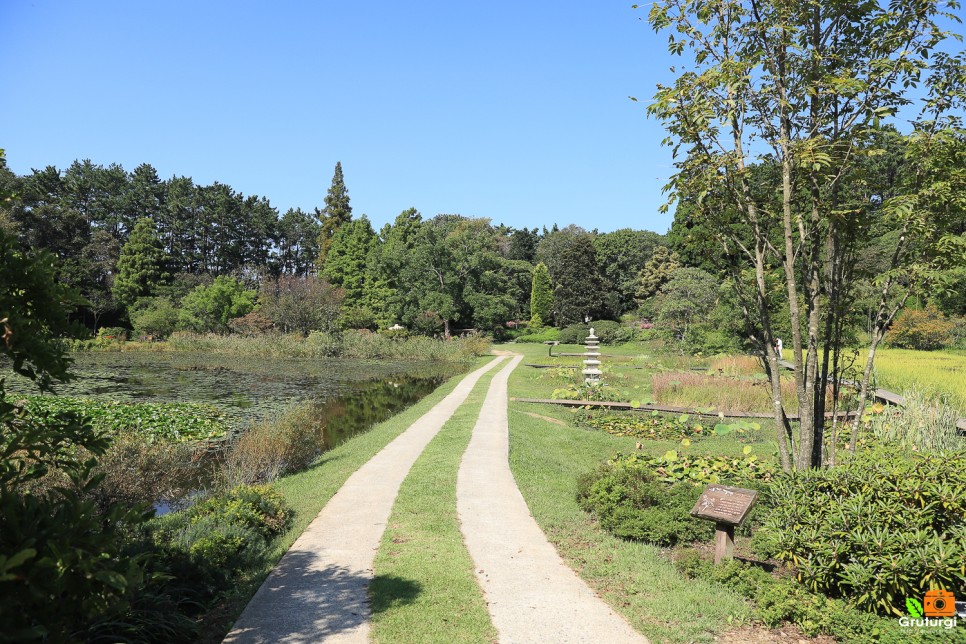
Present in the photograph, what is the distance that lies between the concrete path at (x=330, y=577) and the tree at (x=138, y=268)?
45994 millimetres

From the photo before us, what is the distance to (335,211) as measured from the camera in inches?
2569

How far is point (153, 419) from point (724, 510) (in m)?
13.2

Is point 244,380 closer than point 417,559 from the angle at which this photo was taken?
No

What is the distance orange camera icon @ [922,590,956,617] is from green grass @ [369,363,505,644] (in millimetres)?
3204

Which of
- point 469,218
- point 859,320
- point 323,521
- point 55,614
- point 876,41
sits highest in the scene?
point 469,218

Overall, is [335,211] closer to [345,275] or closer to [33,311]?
[345,275]

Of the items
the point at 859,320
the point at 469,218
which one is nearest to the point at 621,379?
the point at 859,320

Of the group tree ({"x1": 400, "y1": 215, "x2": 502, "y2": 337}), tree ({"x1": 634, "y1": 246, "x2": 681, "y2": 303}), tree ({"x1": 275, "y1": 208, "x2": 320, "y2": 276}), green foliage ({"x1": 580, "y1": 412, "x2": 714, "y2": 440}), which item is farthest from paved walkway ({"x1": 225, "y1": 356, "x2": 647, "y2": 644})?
tree ({"x1": 275, "y1": 208, "x2": 320, "y2": 276})

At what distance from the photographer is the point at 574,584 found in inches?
214

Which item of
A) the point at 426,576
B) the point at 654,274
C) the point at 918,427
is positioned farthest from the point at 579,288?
the point at 426,576

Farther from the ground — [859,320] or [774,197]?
[774,197]

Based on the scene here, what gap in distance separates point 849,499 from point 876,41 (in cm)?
482

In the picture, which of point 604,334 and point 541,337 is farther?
point 541,337

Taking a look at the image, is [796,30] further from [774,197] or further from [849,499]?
[849,499]
